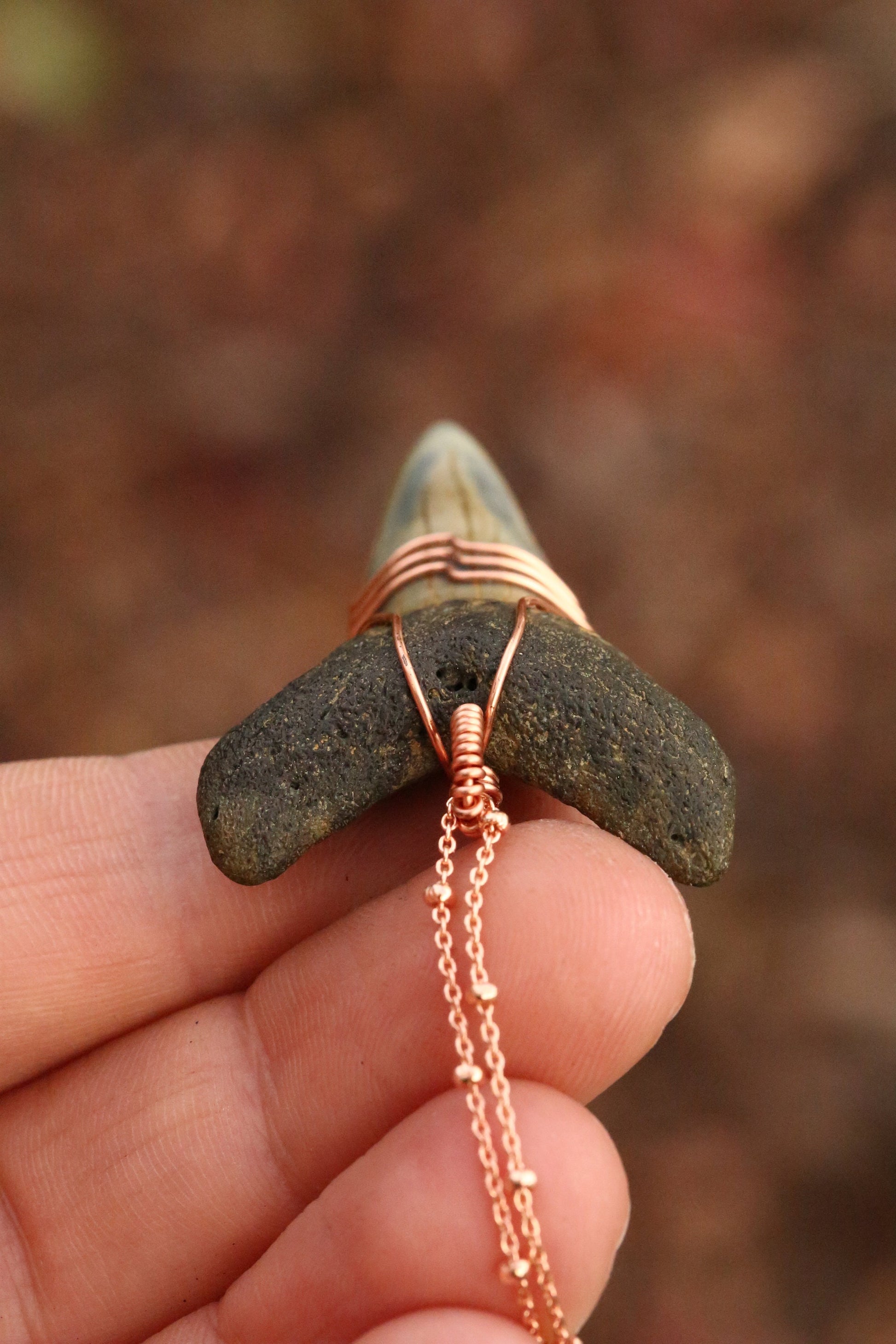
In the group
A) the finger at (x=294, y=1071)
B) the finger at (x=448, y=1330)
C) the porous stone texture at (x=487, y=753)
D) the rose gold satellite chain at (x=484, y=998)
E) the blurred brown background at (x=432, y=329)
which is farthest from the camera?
the blurred brown background at (x=432, y=329)

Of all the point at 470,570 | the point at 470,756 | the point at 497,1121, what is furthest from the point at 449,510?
the point at 497,1121

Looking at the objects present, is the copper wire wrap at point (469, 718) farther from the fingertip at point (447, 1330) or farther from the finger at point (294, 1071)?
the fingertip at point (447, 1330)

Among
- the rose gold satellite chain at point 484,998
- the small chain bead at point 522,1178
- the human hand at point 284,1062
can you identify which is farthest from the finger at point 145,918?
the small chain bead at point 522,1178

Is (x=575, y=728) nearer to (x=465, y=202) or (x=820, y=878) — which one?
(x=820, y=878)

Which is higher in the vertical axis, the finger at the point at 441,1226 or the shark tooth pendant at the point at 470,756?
the shark tooth pendant at the point at 470,756

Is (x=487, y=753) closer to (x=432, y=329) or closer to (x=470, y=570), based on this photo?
(x=470, y=570)

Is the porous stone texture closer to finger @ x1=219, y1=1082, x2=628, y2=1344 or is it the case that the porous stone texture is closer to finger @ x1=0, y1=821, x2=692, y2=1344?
finger @ x1=0, y1=821, x2=692, y2=1344

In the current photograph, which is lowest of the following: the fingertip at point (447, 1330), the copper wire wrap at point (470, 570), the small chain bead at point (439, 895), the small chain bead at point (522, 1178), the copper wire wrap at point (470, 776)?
the fingertip at point (447, 1330)
